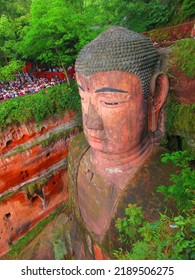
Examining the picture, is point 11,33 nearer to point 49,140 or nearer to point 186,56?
point 49,140

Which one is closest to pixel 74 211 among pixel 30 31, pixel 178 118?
pixel 178 118

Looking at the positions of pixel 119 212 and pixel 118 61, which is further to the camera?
pixel 119 212

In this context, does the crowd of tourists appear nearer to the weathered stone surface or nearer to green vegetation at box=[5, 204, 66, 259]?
the weathered stone surface

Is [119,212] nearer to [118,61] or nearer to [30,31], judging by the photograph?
[118,61]

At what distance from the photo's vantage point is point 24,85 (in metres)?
13.9

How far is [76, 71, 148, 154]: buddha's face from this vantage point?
4465mm


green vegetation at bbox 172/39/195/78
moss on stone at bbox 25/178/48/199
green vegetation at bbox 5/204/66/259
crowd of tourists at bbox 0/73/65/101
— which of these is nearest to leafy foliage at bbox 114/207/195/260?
green vegetation at bbox 172/39/195/78

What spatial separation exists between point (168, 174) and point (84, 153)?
2238mm

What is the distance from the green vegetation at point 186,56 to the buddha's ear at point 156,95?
1.87 ft

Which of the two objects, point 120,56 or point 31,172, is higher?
point 120,56

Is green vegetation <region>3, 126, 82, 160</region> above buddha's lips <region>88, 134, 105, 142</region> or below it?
below

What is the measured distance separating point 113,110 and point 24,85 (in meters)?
10.6

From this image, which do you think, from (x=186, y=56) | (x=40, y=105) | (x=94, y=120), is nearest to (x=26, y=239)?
(x=40, y=105)
